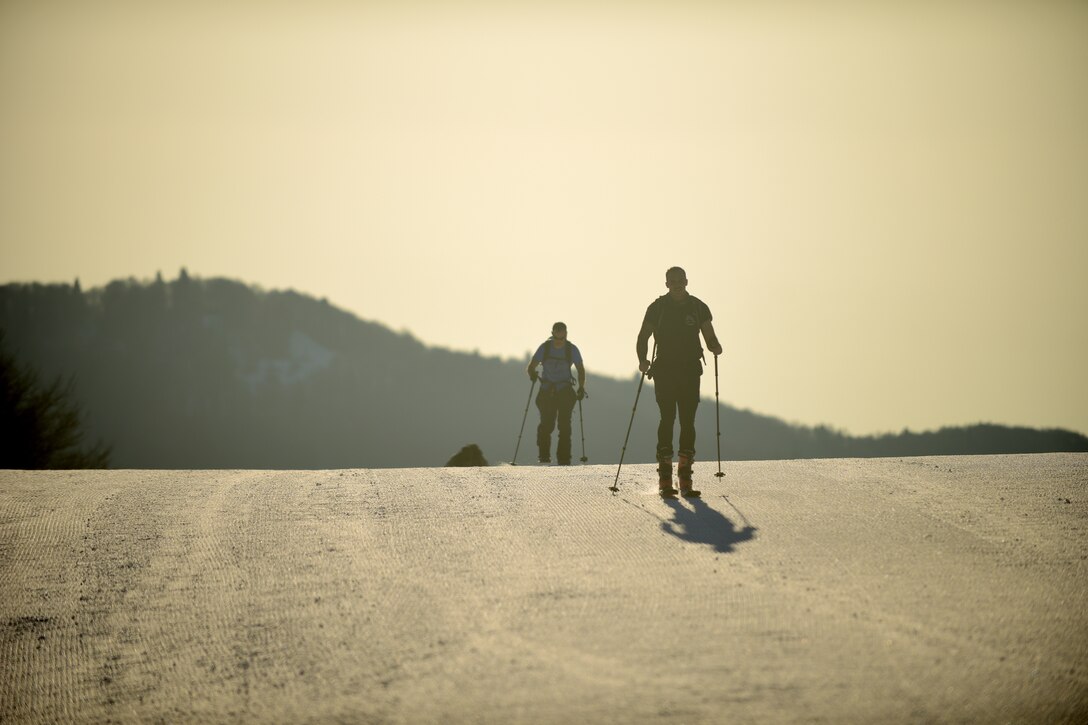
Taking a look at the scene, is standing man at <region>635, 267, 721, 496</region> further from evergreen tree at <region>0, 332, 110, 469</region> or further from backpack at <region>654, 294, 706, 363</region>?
evergreen tree at <region>0, 332, 110, 469</region>

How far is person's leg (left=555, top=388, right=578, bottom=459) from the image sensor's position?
2112 centimetres

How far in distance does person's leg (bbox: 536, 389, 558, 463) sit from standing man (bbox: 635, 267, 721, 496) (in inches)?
272

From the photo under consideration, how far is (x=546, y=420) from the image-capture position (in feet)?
71.6

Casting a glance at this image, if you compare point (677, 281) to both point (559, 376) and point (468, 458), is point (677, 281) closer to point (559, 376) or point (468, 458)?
point (559, 376)

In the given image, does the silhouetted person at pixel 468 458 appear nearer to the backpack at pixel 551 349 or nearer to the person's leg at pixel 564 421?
the person's leg at pixel 564 421

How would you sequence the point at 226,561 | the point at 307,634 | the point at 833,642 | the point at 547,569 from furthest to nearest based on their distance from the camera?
the point at 226,561 → the point at 547,569 → the point at 307,634 → the point at 833,642

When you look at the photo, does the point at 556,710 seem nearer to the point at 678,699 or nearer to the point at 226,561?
the point at 678,699

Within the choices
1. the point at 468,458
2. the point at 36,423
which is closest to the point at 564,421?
the point at 468,458

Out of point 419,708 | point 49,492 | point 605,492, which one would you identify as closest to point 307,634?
point 419,708

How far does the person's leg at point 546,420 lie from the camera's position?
838 inches

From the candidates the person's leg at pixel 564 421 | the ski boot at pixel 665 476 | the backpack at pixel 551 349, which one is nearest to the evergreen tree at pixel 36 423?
the person's leg at pixel 564 421

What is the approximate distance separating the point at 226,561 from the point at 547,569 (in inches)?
106

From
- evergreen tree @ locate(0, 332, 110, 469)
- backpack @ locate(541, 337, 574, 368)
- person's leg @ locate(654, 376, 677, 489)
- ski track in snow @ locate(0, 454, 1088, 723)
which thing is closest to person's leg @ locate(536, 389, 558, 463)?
backpack @ locate(541, 337, 574, 368)

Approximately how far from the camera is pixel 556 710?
7059mm
